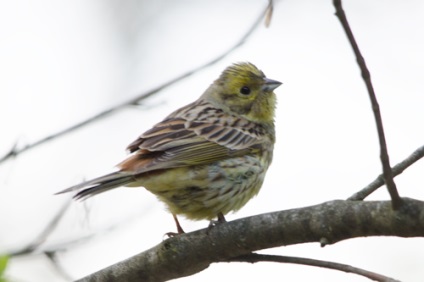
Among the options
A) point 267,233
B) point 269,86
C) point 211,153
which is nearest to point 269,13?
point 267,233

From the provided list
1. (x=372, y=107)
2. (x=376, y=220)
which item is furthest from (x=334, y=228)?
(x=372, y=107)

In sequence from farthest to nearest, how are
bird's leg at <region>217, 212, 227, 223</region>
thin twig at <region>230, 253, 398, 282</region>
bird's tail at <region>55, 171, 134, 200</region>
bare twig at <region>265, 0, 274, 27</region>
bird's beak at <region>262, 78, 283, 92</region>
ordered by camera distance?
bird's beak at <region>262, 78, 283, 92</region>, bird's tail at <region>55, 171, 134, 200</region>, bird's leg at <region>217, 212, 227, 223</region>, bare twig at <region>265, 0, 274, 27</region>, thin twig at <region>230, 253, 398, 282</region>

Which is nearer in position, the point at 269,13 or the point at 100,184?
the point at 269,13

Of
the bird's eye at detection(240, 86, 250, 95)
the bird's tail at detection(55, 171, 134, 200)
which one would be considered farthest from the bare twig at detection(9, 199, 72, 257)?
the bird's eye at detection(240, 86, 250, 95)

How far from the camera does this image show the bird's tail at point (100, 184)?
4.80 m

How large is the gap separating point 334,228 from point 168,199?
2086 mm

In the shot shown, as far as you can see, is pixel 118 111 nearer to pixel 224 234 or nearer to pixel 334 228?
pixel 224 234

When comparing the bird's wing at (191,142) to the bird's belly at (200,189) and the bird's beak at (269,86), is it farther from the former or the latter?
the bird's beak at (269,86)

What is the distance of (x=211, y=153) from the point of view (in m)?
5.89

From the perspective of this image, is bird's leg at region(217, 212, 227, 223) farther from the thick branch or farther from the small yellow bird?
the thick branch

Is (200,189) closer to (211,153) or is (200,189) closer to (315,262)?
(211,153)

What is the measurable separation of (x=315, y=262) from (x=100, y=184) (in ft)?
5.96

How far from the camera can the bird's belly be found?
5.40 m

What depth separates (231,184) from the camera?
5578mm
